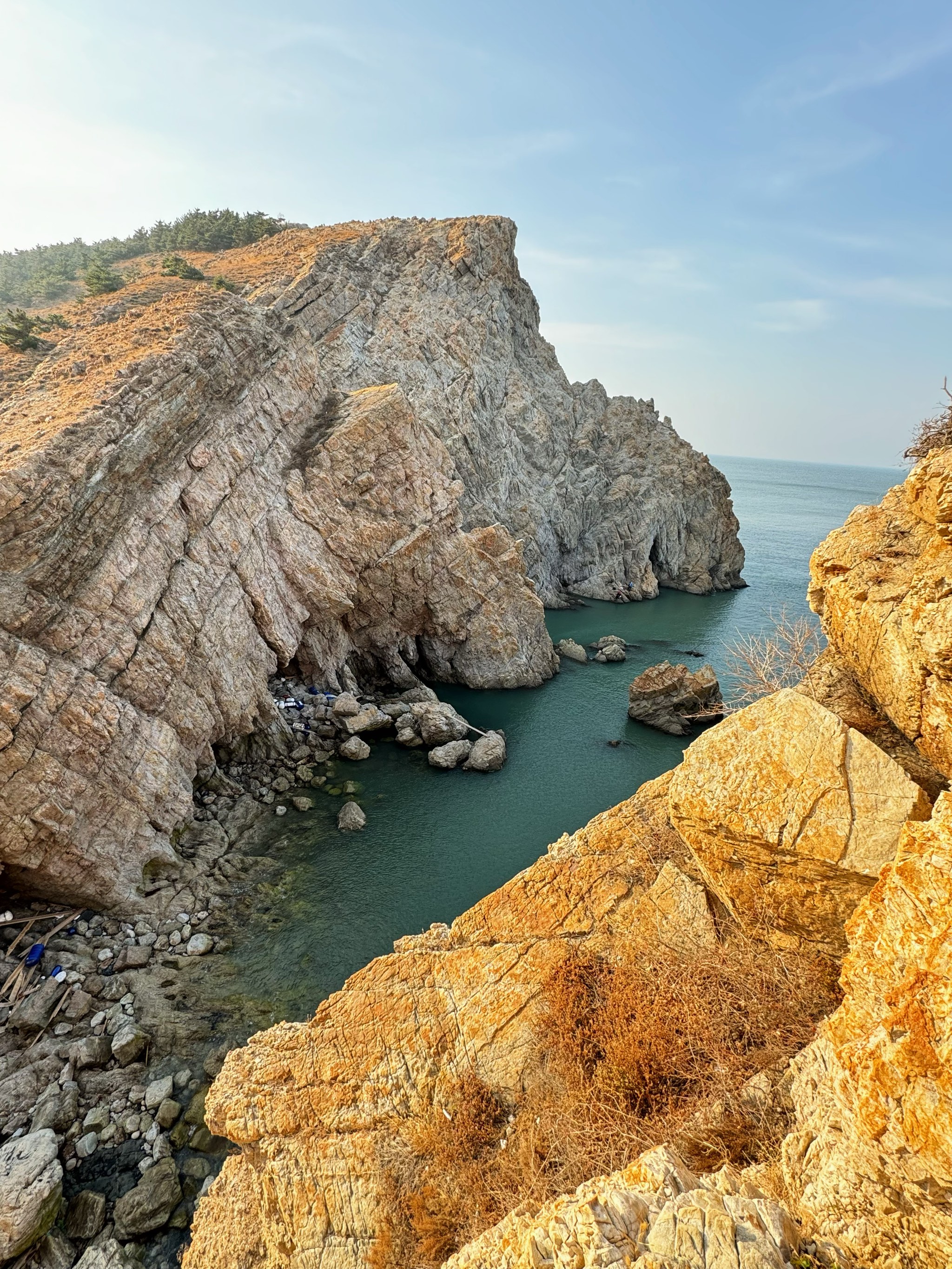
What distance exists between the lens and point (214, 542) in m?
26.5

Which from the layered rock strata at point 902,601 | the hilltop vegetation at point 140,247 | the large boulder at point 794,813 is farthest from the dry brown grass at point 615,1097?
the hilltop vegetation at point 140,247

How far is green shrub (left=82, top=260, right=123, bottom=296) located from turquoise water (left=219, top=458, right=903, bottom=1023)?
36209 millimetres

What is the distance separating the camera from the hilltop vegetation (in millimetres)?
52781

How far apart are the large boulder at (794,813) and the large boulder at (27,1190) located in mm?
14555

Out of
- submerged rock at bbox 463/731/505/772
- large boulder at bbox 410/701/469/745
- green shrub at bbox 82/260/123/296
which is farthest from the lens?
green shrub at bbox 82/260/123/296

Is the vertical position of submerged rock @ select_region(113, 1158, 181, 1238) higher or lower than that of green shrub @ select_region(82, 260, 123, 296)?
lower

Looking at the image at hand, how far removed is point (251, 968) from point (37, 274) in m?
65.3

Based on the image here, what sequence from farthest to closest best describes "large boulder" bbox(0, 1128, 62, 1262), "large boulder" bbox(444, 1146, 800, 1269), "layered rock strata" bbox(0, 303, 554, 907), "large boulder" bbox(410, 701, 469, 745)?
1. "large boulder" bbox(410, 701, 469, 745)
2. "layered rock strata" bbox(0, 303, 554, 907)
3. "large boulder" bbox(0, 1128, 62, 1262)
4. "large boulder" bbox(444, 1146, 800, 1269)

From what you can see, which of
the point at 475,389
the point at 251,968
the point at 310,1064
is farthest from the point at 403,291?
the point at 310,1064

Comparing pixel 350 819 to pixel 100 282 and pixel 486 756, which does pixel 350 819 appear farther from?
pixel 100 282

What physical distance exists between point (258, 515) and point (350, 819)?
15.5m

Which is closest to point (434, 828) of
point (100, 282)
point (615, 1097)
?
point (615, 1097)

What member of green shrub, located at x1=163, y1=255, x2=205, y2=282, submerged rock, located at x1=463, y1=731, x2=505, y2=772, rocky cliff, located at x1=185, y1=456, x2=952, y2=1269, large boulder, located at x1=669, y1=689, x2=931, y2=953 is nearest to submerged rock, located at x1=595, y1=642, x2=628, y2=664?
submerged rock, located at x1=463, y1=731, x2=505, y2=772

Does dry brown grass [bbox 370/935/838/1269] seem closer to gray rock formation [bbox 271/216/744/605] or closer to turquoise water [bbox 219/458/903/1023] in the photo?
turquoise water [bbox 219/458/903/1023]
